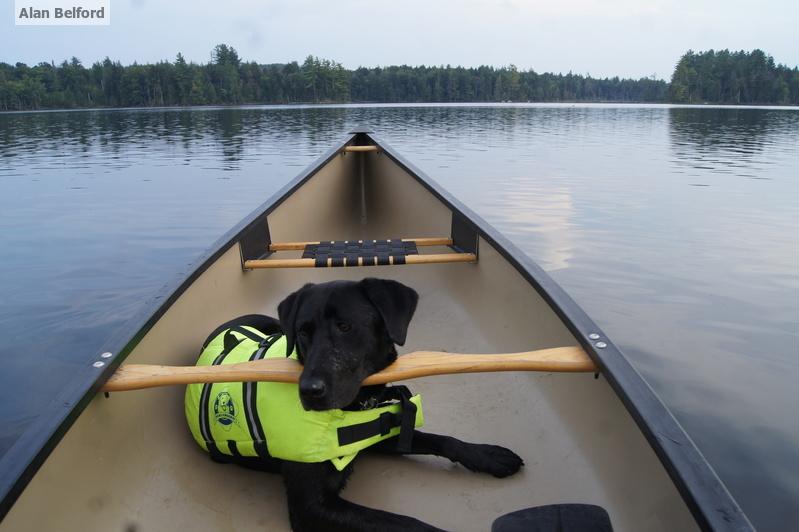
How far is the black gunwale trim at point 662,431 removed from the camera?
160 centimetres

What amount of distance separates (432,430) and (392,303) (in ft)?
3.89

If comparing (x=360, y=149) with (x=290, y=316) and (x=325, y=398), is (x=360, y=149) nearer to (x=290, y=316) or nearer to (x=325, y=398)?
(x=290, y=316)

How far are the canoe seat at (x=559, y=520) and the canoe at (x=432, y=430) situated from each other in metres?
0.25

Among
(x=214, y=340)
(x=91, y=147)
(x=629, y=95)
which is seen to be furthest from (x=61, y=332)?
(x=629, y=95)

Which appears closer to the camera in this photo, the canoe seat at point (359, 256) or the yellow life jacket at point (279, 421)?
the yellow life jacket at point (279, 421)

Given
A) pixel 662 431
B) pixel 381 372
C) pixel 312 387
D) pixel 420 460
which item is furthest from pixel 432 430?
pixel 662 431

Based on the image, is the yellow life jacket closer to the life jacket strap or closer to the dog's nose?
the life jacket strap

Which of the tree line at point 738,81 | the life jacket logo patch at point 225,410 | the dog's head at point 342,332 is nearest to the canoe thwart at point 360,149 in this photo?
the dog's head at point 342,332

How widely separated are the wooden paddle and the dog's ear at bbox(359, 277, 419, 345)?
0.53 feet

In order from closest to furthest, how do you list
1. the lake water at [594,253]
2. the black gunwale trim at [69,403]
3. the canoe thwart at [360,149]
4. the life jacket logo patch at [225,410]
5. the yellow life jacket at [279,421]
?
the black gunwale trim at [69,403] < the yellow life jacket at [279,421] < the life jacket logo patch at [225,410] < the lake water at [594,253] < the canoe thwart at [360,149]

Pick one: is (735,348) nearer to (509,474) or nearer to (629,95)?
(509,474)

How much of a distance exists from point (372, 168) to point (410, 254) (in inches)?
176

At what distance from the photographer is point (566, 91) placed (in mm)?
157125

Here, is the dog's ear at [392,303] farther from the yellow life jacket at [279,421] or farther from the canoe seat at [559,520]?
the canoe seat at [559,520]
